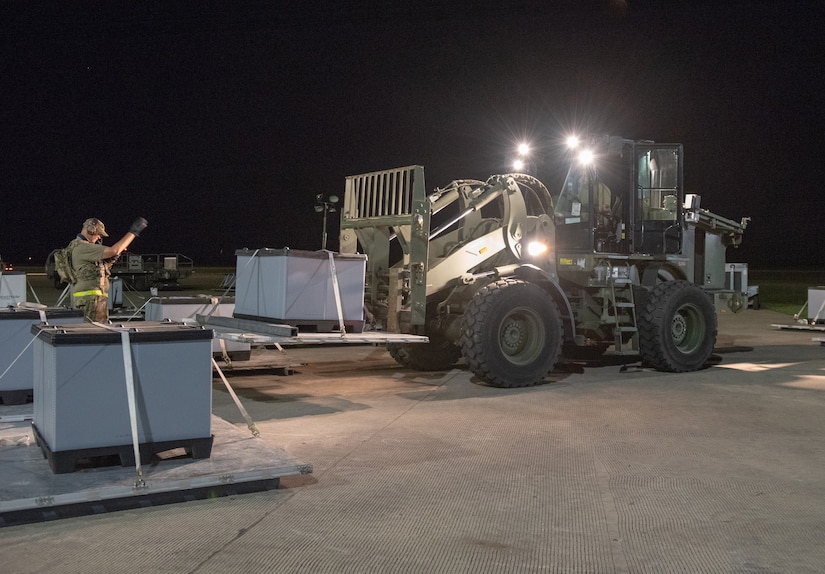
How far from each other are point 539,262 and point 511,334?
1434 millimetres

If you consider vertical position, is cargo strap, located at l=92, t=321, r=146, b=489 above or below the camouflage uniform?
below

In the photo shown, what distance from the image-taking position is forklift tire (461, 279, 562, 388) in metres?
10.9

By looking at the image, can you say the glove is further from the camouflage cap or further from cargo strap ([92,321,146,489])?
cargo strap ([92,321,146,489])

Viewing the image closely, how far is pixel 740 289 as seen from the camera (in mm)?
14977

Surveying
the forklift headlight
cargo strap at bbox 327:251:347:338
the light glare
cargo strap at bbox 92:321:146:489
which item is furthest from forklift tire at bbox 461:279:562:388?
cargo strap at bbox 92:321:146:489

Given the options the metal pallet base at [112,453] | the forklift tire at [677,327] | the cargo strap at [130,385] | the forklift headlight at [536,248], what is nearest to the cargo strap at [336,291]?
the metal pallet base at [112,453]

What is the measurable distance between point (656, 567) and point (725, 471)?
2.48 meters

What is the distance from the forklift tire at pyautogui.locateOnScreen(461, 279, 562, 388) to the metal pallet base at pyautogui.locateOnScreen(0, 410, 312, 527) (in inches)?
181

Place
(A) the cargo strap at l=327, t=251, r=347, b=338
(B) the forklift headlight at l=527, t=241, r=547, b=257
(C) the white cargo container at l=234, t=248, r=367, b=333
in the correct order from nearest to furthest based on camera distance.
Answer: (C) the white cargo container at l=234, t=248, r=367, b=333 < (A) the cargo strap at l=327, t=251, r=347, b=338 < (B) the forklift headlight at l=527, t=241, r=547, b=257

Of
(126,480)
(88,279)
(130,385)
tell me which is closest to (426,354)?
(88,279)

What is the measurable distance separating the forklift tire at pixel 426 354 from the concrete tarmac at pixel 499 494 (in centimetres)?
Answer: 187

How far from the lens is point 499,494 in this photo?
6168 millimetres

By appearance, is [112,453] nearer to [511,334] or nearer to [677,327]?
[511,334]

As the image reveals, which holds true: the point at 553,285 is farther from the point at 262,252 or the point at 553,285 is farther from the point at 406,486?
the point at 406,486
